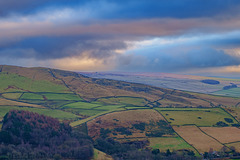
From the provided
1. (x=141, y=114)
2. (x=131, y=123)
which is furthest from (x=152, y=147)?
(x=141, y=114)

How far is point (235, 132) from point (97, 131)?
3190 inches

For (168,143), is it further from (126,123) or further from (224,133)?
(224,133)

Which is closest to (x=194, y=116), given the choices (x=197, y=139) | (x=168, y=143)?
(x=197, y=139)

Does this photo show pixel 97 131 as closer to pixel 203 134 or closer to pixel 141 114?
pixel 141 114

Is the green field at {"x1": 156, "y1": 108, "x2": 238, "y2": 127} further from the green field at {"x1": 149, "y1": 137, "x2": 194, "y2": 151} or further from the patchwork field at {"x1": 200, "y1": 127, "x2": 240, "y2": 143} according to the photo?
the green field at {"x1": 149, "y1": 137, "x2": 194, "y2": 151}

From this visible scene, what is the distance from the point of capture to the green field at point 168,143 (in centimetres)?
12338

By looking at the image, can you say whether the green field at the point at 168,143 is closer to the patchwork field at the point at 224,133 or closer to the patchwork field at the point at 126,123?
the patchwork field at the point at 126,123

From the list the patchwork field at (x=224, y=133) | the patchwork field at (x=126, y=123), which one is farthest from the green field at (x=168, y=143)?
the patchwork field at (x=224, y=133)

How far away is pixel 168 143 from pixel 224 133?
39.2m

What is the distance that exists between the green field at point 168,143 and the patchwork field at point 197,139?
157 inches

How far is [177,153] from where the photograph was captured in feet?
369

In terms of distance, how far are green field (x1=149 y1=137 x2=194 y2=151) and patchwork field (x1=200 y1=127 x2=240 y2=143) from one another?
70.8 ft

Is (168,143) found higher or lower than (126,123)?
lower

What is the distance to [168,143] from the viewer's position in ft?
423
